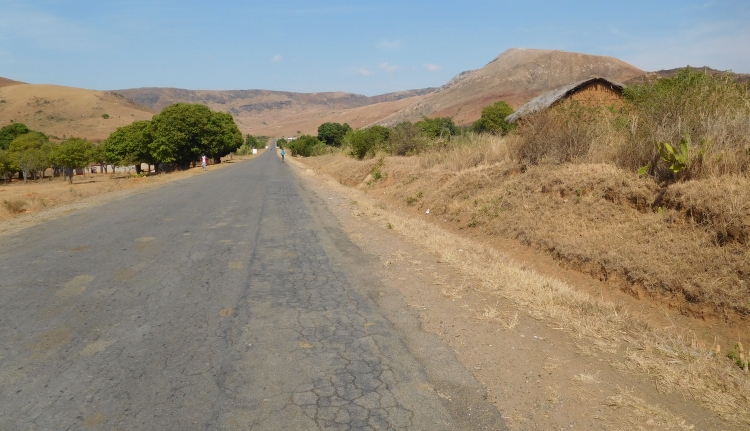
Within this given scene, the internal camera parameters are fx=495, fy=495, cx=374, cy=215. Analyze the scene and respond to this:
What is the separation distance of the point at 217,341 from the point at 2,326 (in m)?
2.43

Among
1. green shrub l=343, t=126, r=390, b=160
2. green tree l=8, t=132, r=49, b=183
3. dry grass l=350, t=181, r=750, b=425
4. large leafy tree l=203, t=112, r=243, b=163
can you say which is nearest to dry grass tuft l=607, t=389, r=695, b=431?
dry grass l=350, t=181, r=750, b=425

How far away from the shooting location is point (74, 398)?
3799mm

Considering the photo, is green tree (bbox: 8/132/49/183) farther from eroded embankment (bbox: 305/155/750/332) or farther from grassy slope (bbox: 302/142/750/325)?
eroded embankment (bbox: 305/155/750/332)

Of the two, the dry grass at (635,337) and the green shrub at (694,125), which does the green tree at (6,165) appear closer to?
the dry grass at (635,337)

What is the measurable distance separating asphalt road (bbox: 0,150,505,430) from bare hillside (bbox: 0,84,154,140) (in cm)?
11661

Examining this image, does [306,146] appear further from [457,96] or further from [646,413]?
[646,413]

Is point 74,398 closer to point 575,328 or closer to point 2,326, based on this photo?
point 2,326

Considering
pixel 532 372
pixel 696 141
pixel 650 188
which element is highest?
pixel 696 141

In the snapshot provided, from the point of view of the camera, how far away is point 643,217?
890 cm

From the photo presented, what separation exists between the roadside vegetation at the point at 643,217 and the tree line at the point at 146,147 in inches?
1700

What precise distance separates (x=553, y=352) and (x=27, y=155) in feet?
250

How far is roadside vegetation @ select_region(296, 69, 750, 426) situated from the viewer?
517 cm

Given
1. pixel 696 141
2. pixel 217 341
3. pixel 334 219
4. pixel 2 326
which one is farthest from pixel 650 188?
pixel 2 326

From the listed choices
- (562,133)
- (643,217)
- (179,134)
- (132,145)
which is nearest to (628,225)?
(643,217)
